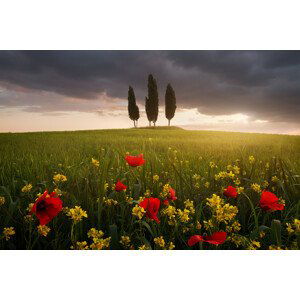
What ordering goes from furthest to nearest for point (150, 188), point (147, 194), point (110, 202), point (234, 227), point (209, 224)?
point (150, 188) → point (147, 194) → point (110, 202) → point (234, 227) → point (209, 224)

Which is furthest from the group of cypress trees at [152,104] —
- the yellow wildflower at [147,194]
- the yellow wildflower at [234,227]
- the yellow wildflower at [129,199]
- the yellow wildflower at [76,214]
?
the yellow wildflower at [76,214]

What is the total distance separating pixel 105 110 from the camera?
10.2ft

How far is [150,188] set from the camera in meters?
2.39

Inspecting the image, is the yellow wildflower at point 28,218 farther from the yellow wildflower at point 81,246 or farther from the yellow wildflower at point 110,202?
the yellow wildflower at point 110,202

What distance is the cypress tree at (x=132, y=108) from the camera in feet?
10.1

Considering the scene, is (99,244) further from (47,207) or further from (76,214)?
(47,207)

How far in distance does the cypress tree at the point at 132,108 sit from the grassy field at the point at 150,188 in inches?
7.1

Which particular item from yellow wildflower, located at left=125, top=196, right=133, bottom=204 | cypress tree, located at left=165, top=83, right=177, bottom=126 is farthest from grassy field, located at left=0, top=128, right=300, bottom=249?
cypress tree, located at left=165, top=83, right=177, bottom=126

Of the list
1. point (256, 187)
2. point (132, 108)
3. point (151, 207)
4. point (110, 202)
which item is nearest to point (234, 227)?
point (256, 187)

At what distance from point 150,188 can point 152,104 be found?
0.97 m

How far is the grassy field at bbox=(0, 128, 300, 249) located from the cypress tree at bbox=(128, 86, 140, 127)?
0.18 m
